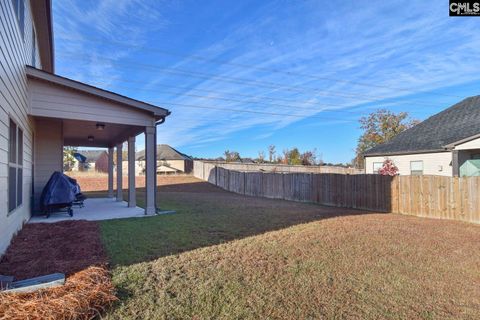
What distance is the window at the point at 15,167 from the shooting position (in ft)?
15.3

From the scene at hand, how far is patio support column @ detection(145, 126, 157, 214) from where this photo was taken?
8305mm

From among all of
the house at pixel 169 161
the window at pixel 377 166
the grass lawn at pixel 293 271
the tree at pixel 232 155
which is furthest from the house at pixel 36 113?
the tree at pixel 232 155

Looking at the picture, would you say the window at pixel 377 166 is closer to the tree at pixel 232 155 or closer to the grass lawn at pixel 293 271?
the grass lawn at pixel 293 271

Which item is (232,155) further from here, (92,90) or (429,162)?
(92,90)

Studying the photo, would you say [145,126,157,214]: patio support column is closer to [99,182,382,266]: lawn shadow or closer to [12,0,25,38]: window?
[99,182,382,266]: lawn shadow

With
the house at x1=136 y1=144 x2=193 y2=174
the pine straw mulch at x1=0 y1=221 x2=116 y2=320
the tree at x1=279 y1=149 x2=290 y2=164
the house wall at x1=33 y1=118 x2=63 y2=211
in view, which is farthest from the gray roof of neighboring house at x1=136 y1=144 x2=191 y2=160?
the pine straw mulch at x1=0 y1=221 x2=116 y2=320

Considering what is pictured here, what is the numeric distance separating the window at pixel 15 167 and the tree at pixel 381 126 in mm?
28205

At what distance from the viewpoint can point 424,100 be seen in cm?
2728

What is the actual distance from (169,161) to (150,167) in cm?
3149

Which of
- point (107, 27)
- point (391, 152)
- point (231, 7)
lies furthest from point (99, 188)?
point (391, 152)

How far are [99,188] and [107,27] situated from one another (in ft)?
33.1

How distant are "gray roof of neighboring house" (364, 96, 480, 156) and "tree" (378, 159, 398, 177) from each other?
1.92ft

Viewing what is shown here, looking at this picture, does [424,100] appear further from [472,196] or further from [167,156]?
[167,156]

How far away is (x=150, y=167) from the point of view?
8414 mm
